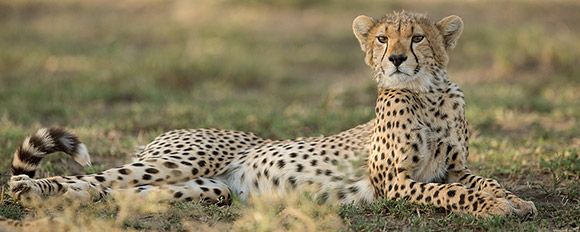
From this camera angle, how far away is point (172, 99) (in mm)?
6664

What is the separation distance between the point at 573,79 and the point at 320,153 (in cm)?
487

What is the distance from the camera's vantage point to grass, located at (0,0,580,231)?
3.20m

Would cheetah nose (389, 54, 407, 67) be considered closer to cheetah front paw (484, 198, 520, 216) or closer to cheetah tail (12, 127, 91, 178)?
cheetah front paw (484, 198, 520, 216)

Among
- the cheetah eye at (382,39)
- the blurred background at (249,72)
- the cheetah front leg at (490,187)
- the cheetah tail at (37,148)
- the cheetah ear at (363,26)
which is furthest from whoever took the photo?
the blurred background at (249,72)

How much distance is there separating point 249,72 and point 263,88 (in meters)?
0.30

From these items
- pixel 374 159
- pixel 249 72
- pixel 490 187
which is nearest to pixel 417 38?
pixel 374 159

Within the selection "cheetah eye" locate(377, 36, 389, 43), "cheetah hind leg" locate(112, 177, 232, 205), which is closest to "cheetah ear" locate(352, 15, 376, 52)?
"cheetah eye" locate(377, 36, 389, 43)

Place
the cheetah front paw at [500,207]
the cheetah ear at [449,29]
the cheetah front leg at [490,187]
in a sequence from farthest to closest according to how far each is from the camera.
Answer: the cheetah ear at [449,29] → the cheetah front leg at [490,187] → the cheetah front paw at [500,207]

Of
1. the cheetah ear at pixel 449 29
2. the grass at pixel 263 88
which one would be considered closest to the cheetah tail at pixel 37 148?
the grass at pixel 263 88

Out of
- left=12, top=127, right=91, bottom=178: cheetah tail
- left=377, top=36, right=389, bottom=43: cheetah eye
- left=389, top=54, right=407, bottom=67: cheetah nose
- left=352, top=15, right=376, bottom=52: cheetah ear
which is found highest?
left=352, top=15, right=376, bottom=52: cheetah ear

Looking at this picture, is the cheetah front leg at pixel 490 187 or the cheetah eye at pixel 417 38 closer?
the cheetah front leg at pixel 490 187

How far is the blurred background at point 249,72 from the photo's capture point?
5453mm

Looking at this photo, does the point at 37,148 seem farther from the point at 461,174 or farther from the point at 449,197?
the point at 461,174

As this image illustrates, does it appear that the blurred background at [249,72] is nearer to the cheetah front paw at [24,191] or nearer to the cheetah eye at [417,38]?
the cheetah front paw at [24,191]
